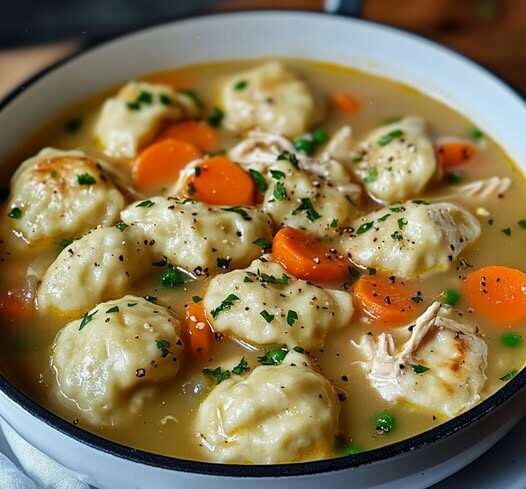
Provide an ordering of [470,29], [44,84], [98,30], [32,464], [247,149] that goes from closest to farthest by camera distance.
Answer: [32,464] → [247,149] → [44,84] → [470,29] → [98,30]

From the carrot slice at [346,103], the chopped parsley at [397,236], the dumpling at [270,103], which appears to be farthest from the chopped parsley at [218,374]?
the carrot slice at [346,103]

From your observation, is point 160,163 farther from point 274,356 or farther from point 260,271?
point 274,356

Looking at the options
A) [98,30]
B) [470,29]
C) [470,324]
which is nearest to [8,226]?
[470,324]

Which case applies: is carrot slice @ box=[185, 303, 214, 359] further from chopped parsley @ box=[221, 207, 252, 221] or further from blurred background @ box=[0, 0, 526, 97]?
blurred background @ box=[0, 0, 526, 97]

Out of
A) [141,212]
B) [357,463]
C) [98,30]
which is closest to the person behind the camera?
[357,463]

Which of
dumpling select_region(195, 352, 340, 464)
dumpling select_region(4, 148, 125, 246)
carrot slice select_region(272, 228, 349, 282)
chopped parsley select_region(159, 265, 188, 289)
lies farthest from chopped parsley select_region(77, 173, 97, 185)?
dumpling select_region(195, 352, 340, 464)

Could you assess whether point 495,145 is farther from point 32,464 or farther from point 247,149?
point 32,464

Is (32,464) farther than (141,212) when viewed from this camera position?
No
